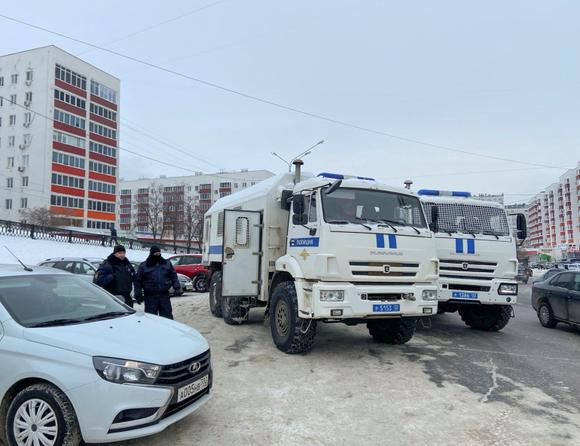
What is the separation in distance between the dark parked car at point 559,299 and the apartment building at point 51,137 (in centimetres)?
5625

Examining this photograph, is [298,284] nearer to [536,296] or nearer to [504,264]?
[504,264]

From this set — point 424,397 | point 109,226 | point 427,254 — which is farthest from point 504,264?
point 109,226

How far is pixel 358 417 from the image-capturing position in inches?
176

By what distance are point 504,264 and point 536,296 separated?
11.0 feet

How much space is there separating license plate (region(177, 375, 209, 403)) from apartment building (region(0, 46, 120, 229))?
57788 mm

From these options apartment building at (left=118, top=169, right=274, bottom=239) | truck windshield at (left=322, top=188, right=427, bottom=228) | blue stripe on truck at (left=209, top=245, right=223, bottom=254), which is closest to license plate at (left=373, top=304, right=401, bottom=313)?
truck windshield at (left=322, top=188, right=427, bottom=228)

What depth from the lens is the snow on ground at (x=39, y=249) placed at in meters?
24.4

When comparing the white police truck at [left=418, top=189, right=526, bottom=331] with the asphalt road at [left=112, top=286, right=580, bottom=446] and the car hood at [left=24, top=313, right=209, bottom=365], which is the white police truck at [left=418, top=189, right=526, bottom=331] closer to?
the asphalt road at [left=112, top=286, right=580, bottom=446]

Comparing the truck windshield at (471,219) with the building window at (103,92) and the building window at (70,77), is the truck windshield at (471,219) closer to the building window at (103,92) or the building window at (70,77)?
the building window at (70,77)

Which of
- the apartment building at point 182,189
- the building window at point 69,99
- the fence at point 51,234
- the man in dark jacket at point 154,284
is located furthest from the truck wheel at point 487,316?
the apartment building at point 182,189

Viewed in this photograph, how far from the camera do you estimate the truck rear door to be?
27.9ft

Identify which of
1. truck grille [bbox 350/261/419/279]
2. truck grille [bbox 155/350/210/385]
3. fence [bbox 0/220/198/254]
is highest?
fence [bbox 0/220/198/254]

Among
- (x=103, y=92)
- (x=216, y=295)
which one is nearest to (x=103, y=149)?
(x=103, y=92)

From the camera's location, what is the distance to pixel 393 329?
25.6 feet
